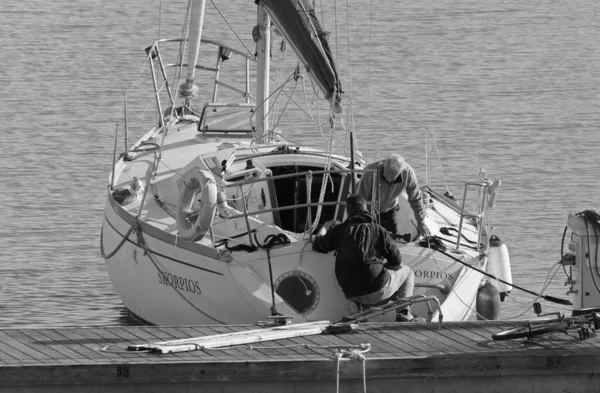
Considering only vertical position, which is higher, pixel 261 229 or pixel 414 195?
pixel 414 195

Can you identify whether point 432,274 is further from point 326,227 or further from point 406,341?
point 406,341

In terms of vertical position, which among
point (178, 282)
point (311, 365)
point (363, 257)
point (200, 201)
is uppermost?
point (200, 201)

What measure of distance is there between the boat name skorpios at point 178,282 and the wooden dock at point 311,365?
2133 mm

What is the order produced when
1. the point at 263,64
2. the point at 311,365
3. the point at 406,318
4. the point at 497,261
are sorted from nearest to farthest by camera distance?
the point at 311,365, the point at 406,318, the point at 497,261, the point at 263,64

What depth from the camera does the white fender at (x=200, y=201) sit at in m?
12.7

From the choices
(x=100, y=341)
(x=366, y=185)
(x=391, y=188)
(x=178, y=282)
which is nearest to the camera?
(x=100, y=341)

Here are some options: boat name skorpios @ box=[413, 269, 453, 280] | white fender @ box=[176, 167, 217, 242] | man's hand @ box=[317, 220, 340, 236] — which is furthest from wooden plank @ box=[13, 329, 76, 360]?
boat name skorpios @ box=[413, 269, 453, 280]

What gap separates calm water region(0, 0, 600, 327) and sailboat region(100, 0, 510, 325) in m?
0.79

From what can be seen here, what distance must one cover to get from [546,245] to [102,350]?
28.9ft

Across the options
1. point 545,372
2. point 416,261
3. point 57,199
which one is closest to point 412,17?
point 57,199

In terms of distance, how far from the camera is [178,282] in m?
13.6

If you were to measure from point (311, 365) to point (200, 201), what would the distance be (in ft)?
Answer: 9.61

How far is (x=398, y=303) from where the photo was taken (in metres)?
12.0

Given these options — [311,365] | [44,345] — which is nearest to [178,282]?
[44,345]
